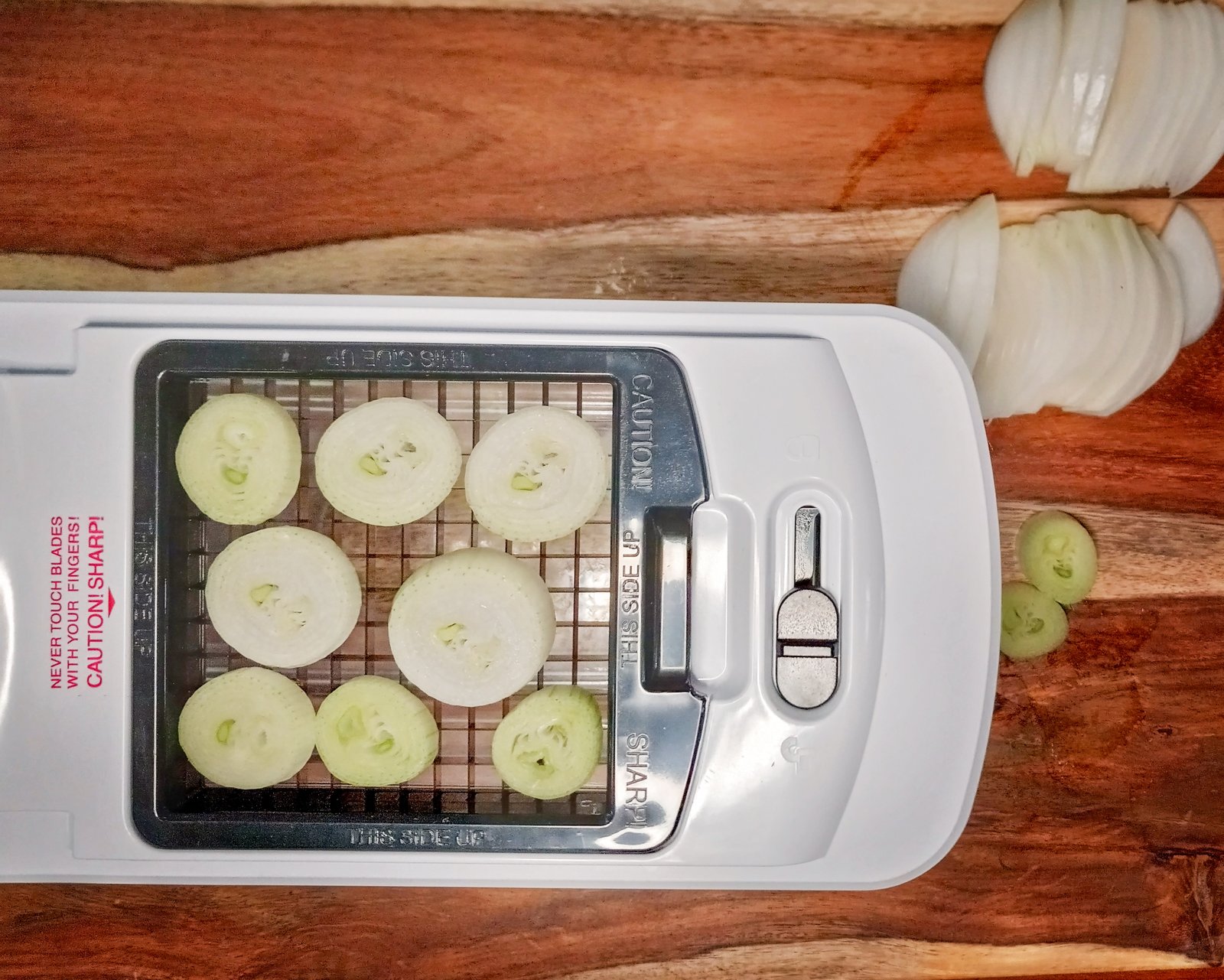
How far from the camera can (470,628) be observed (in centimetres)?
71

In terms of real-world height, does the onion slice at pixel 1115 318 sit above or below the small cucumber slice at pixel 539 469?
above

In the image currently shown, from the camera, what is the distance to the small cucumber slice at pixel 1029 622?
2.79 ft

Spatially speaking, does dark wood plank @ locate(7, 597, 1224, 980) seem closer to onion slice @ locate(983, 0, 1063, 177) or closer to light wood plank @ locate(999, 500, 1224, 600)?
light wood plank @ locate(999, 500, 1224, 600)

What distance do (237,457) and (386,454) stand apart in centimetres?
11

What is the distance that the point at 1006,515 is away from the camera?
88 cm

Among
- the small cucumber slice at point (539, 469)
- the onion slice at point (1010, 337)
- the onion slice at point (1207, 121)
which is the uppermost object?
the onion slice at point (1207, 121)

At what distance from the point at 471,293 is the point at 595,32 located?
0.86 feet

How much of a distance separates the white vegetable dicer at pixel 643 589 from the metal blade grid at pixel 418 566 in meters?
0.04

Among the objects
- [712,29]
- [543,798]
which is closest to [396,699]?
[543,798]

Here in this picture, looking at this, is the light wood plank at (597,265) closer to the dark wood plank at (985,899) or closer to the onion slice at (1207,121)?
the onion slice at (1207,121)

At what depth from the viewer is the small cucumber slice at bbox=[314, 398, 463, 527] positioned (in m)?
0.70

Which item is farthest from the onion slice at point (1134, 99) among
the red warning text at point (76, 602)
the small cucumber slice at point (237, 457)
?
the red warning text at point (76, 602)

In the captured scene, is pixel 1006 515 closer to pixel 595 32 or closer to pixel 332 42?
pixel 595 32

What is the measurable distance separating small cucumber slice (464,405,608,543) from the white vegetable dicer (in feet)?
0.08
